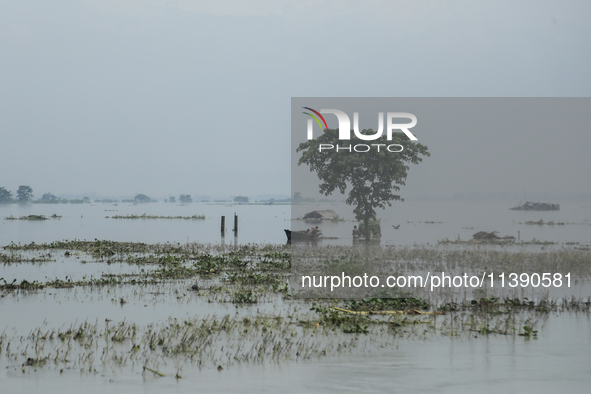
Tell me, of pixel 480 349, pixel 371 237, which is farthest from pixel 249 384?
pixel 371 237

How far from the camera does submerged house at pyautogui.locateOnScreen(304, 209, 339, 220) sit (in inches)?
2840

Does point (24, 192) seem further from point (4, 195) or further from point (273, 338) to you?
point (273, 338)

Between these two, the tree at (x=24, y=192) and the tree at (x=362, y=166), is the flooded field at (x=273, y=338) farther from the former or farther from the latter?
the tree at (x=24, y=192)

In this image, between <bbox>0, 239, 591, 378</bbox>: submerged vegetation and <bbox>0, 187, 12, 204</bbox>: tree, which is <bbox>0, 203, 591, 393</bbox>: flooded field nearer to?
<bbox>0, 239, 591, 378</bbox>: submerged vegetation

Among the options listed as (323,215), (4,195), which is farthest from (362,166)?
(4,195)

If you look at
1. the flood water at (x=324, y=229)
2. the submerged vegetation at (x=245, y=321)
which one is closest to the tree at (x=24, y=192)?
the flood water at (x=324, y=229)

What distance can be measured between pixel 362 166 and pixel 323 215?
130 ft

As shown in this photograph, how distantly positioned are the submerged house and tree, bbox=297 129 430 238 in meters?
36.8

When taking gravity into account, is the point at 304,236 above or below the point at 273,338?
above

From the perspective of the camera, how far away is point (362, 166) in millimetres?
33812

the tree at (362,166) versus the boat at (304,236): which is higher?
the tree at (362,166)

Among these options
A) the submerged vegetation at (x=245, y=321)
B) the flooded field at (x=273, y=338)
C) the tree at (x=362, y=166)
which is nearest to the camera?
the flooded field at (x=273, y=338)

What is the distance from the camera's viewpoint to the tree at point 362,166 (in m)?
32.8

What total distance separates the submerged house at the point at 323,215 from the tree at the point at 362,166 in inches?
1451
